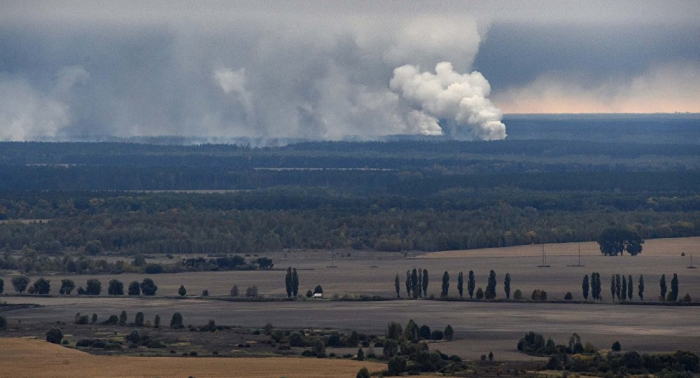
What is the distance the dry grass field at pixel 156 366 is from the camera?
7206 centimetres

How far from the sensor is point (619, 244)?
135 metres

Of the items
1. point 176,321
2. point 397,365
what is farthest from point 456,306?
point 397,365

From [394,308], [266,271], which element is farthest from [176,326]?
[266,271]

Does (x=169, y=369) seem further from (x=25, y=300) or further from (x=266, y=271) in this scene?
(x=266, y=271)

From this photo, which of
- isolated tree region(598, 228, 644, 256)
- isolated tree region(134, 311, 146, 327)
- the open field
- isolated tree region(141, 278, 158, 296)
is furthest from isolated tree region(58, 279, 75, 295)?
isolated tree region(598, 228, 644, 256)

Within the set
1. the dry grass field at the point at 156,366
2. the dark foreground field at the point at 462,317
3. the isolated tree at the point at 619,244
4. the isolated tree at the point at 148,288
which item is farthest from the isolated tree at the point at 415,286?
the isolated tree at the point at 619,244

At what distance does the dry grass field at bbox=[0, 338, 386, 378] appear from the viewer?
72.1m

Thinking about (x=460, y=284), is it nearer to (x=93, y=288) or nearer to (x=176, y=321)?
(x=176, y=321)

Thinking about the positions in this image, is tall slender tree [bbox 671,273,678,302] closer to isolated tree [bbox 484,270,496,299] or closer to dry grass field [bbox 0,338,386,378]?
isolated tree [bbox 484,270,496,299]

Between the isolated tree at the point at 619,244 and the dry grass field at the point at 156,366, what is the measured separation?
61.5m

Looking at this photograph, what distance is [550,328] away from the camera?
87625 mm

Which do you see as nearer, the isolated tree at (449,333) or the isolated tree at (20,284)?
the isolated tree at (449,333)

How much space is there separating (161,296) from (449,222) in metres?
57.8

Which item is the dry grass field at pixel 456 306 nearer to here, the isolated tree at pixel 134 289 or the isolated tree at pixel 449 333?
the isolated tree at pixel 449 333
